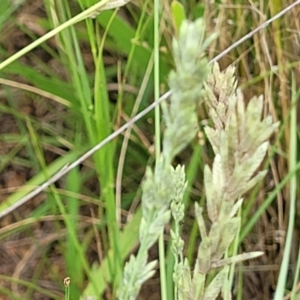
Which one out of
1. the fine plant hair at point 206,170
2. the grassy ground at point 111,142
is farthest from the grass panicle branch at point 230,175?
the grassy ground at point 111,142

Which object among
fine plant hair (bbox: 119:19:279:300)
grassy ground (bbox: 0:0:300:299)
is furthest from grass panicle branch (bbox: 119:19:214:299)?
grassy ground (bbox: 0:0:300:299)

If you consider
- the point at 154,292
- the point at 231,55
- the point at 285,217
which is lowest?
the point at 154,292

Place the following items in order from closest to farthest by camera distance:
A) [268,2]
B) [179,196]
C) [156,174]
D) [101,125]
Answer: [156,174], [179,196], [101,125], [268,2]

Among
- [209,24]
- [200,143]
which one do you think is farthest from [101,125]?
[209,24]

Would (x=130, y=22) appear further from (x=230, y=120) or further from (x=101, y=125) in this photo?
(x=230, y=120)

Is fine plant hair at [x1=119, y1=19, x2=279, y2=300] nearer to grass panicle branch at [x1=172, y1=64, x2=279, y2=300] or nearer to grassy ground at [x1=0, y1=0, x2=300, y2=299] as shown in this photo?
grass panicle branch at [x1=172, y1=64, x2=279, y2=300]

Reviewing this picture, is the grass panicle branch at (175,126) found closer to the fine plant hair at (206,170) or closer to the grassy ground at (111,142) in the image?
the fine plant hair at (206,170)
